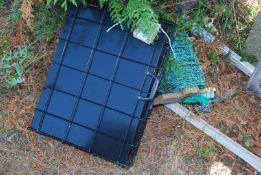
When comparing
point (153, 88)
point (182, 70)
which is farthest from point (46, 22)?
point (182, 70)

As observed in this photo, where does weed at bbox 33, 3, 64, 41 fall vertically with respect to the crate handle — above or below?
above

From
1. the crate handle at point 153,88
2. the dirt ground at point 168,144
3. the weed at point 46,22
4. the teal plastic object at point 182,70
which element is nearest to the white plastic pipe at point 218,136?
the dirt ground at point 168,144

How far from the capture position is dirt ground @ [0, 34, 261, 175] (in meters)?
3.40

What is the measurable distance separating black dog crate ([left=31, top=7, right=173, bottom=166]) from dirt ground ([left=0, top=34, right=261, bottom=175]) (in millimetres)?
155

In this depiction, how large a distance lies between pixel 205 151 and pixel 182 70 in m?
0.70

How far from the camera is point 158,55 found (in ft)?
10.6

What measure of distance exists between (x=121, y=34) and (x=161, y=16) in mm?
384

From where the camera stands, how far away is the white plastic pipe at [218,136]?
3330 mm

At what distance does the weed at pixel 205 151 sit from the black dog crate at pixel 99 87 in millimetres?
512

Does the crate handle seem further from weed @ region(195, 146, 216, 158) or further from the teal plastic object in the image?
weed @ region(195, 146, 216, 158)

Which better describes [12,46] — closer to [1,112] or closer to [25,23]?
[25,23]

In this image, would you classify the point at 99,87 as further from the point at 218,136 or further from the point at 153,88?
the point at 218,136

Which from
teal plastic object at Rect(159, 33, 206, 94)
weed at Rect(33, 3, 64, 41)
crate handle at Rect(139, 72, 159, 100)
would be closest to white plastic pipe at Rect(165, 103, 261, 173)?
teal plastic object at Rect(159, 33, 206, 94)

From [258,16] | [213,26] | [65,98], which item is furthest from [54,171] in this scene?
[258,16]
